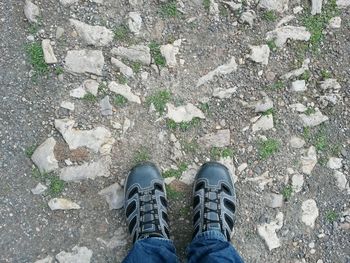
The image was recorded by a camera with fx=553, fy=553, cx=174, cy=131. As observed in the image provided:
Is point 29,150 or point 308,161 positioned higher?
point 29,150

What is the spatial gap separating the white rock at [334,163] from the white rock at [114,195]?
1.13 m

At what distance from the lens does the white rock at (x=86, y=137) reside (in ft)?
9.30

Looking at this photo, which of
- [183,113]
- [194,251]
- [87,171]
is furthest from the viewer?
[183,113]

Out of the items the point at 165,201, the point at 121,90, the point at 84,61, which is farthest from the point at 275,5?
the point at 165,201

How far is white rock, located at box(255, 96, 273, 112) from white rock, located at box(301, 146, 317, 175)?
323 millimetres

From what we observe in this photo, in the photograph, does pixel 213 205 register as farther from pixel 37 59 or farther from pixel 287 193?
pixel 37 59

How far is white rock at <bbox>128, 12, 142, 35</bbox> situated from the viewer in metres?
2.97

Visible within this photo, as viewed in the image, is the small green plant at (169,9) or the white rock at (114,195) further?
the small green plant at (169,9)

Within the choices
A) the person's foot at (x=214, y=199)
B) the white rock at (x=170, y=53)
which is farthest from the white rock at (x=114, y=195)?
the white rock at (x=170, y=53)

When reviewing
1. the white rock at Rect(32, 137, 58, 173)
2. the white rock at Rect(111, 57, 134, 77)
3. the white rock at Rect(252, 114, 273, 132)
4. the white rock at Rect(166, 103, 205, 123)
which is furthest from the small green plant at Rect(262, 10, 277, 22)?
the white rock at Rect(32, 137, 58, 173)

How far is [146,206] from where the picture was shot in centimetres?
289

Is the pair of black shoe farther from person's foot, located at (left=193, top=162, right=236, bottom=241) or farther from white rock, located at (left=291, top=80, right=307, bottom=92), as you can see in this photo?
white rock, located at (left=291, top=80, right=307, bottom=92)

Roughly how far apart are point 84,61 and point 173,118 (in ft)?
1.82

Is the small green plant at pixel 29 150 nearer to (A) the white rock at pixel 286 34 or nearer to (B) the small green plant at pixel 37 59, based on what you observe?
(B) the small green plant at pixel 37 59
